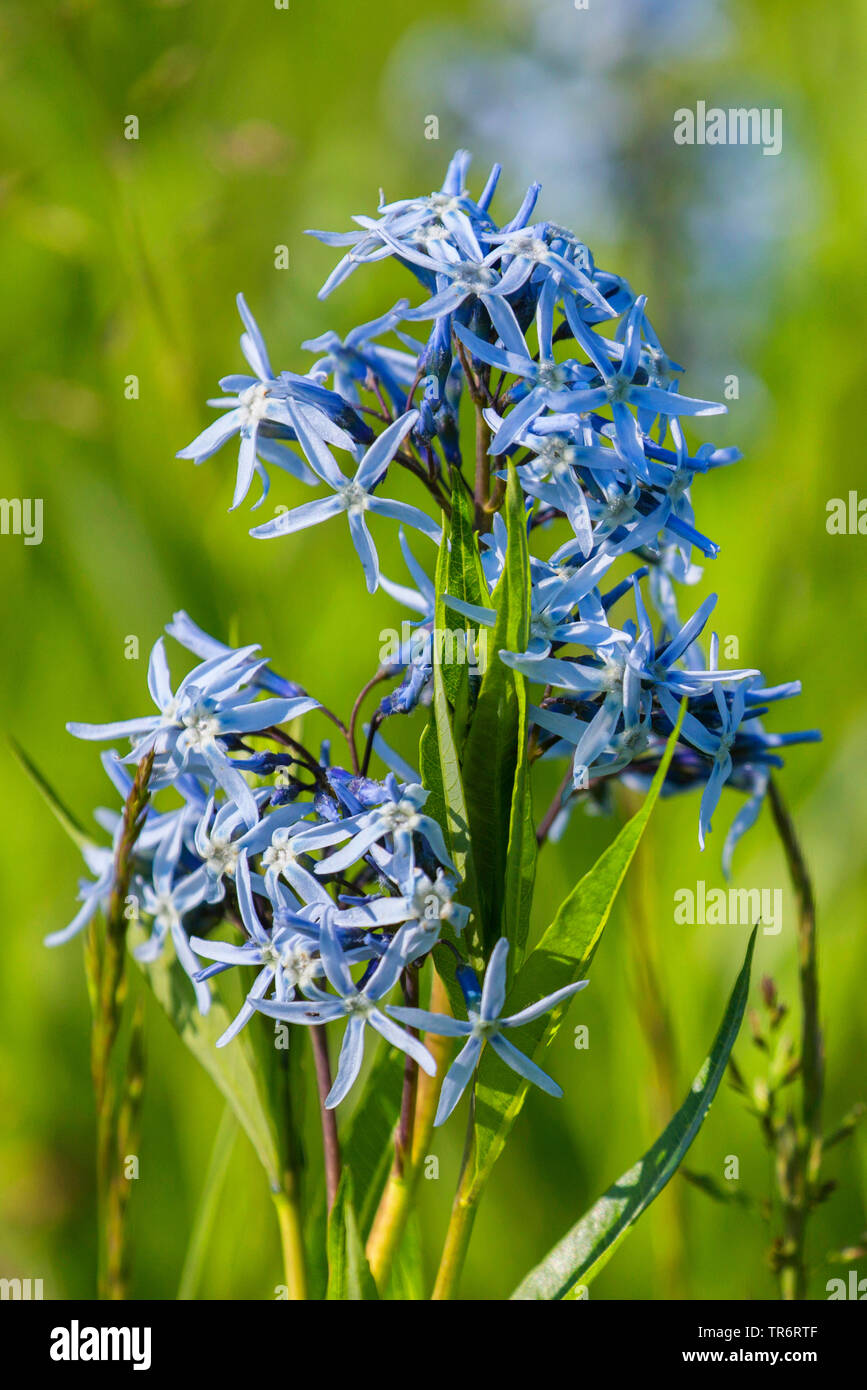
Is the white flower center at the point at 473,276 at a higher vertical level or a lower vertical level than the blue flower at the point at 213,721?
higher

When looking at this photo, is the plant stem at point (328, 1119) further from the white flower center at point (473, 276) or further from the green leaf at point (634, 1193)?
the white flower center at point (473, 276)

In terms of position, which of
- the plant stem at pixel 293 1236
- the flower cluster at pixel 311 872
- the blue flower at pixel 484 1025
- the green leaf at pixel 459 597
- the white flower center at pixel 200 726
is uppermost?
the green leaf at pixel 459 597

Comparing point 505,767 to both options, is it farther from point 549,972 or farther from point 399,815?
point 549,972

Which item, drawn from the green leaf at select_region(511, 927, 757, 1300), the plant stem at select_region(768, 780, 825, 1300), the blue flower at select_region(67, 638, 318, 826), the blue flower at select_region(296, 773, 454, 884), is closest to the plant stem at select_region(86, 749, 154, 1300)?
the blue flower at select_region(67, 638, 318, 826)

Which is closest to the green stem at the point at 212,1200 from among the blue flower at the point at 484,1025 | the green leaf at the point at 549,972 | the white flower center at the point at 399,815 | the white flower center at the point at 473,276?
the green leaf at the point at 549,972
